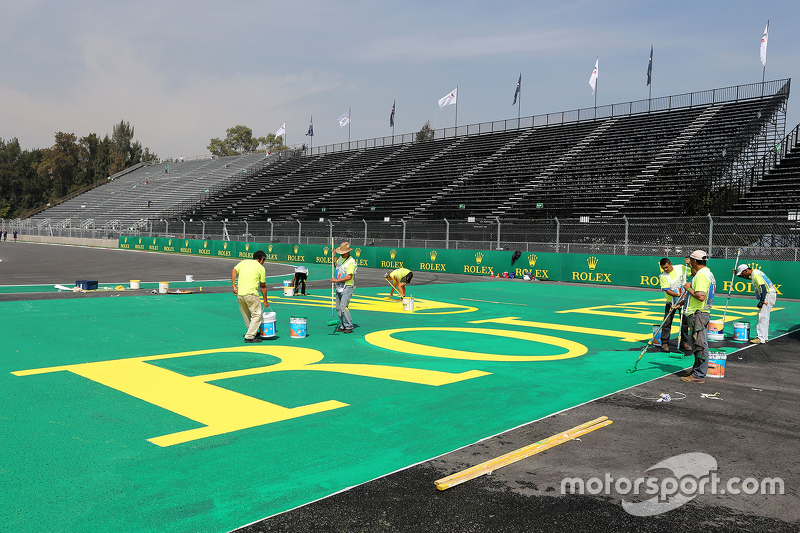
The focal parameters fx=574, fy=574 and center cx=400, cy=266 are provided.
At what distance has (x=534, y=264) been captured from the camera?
27672mm

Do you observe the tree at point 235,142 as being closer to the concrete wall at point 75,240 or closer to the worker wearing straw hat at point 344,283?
the concrete wall at point 75,240

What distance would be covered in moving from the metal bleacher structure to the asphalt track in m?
24.1

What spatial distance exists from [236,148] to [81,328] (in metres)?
110

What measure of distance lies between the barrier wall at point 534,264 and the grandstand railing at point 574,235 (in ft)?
1.94

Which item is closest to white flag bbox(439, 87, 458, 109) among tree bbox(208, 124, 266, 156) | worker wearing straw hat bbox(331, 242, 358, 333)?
worker wearing straw hat bbox(331, 242, 358, 333)

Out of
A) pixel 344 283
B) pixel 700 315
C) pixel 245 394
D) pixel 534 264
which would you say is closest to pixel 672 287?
pixel 700 315

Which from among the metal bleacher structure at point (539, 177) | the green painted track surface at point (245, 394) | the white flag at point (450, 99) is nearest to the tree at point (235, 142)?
the metal bleacher structure at point (539, 177)

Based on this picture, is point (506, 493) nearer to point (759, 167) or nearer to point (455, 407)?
point (455, 407)

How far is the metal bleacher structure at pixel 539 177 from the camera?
31547 millimetres

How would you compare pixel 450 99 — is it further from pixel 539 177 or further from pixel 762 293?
pixel 762 293

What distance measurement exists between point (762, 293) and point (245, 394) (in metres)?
9.73

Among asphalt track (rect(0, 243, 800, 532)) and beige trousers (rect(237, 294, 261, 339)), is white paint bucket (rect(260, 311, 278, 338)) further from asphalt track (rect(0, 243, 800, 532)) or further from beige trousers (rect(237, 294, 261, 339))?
asphalt track (rect(0, 243, 800, 532))

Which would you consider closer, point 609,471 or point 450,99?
point 609,471

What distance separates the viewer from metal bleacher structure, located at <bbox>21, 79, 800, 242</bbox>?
3155cm
